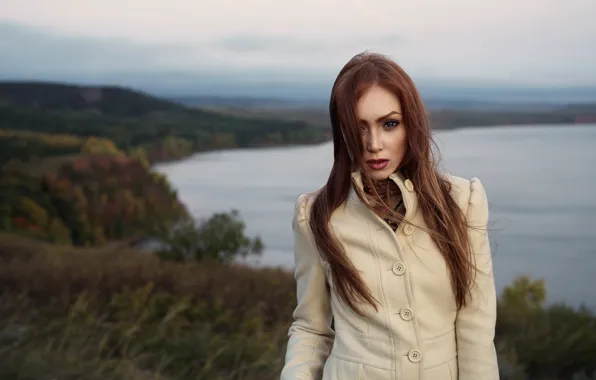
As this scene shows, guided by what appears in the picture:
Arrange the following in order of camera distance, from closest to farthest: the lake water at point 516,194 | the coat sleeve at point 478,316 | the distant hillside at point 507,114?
the coat sleeve at point 478,316, the lake water at point 516,194, the distant hillside at point 507,114

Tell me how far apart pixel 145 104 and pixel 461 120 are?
2.63m

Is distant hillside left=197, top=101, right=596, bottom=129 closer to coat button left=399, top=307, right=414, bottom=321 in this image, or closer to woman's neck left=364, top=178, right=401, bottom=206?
woman's neck left=364, top=178, right=401, bottom=206

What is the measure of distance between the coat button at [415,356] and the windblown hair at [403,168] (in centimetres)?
13

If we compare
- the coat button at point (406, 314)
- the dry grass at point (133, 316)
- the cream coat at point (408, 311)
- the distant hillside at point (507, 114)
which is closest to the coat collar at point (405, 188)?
the cream coat at point (408, 311)

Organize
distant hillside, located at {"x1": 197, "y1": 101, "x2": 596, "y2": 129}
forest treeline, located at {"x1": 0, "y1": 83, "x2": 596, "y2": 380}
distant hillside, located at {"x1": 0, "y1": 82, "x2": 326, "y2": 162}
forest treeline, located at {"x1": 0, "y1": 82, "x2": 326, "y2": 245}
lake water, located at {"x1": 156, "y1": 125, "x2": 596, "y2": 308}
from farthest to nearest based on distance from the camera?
distant hillside, located at {"x1": 0, "y1": 82, "x2": 326, "y2": 162} → forest treeline, located at {"x1": 0, "y1": 82, "x2": 326, "y2": 245} → distant hillside, located at {"x1": 197, "y1": 101, "x2": 596, "y2": 129} → lake water, located at {"x1": 156, "y1": 125, "x2": 596, "y2": 308} → forest treeline, located at {"x1": 0, "y1": 83, "x2": 596, "y2": 380}

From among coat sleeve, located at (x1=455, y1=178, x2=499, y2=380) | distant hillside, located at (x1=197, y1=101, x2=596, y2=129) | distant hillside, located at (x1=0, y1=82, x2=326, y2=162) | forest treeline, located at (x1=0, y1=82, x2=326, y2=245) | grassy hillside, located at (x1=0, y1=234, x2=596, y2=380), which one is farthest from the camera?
distant hillside, located at (x1=0, y1=82, x2=326, y2=162)

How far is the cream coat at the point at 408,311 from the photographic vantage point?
180 cm

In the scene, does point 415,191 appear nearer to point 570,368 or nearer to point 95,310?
point 570,368

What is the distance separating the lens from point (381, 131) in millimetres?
1814

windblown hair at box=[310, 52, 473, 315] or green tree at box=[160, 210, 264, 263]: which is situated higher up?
windblown hair at box=[310, 52, 473, 315]

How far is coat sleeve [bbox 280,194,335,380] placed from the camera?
75.8 inches

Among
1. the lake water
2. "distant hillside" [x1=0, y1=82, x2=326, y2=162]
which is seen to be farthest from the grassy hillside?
"distant hillside" [x1=0, y1=82, x2=326, y2=162]

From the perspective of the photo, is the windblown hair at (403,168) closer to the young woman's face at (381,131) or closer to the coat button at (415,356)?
the young woman's face at (381,131)

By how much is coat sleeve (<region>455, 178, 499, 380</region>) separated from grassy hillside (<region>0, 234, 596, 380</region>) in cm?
202
